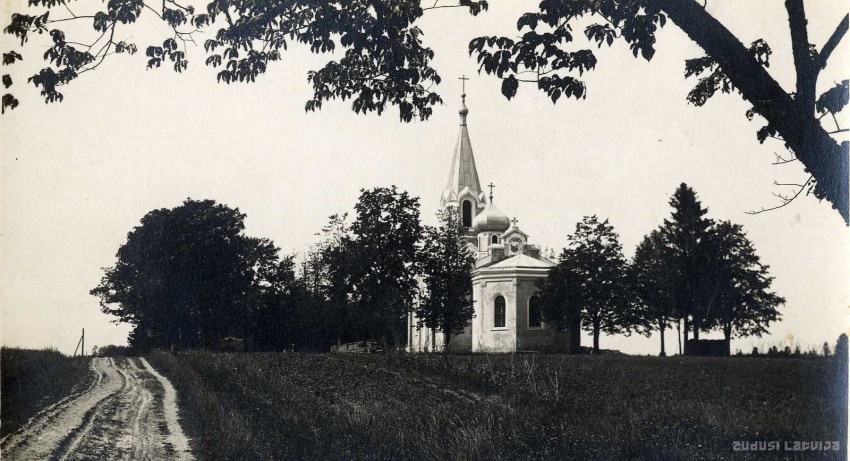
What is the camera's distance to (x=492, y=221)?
53594mm

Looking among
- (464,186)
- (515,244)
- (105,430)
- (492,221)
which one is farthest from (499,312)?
(105,430)

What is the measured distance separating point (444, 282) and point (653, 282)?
11563 mm

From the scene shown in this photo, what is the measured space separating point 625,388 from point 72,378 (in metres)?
14.8

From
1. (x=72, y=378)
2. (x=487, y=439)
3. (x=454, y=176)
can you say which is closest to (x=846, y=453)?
(x=487, y=439)

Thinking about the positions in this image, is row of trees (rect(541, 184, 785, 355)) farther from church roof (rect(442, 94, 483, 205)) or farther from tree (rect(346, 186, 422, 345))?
church roof (rect(442, 94, 483, 205))

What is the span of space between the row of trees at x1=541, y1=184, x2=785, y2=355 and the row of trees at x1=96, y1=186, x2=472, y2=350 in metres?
6.05

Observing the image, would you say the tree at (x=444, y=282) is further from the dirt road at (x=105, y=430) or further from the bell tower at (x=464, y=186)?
the dirt road at (x=105, y=430)

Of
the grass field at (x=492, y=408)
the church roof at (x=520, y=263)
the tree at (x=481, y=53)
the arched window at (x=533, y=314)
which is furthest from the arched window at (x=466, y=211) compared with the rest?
the tree at (x=481, y=53)

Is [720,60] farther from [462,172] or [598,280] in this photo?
[462,172]

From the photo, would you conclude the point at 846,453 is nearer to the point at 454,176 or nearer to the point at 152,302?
the point at 152,302

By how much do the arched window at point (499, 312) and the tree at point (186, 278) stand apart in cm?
1359

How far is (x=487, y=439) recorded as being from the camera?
9.74 m

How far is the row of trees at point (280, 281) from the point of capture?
34.9 m

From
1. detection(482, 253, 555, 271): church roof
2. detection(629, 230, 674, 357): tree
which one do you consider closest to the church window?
detection(482, 253, 555, 271): church roof
